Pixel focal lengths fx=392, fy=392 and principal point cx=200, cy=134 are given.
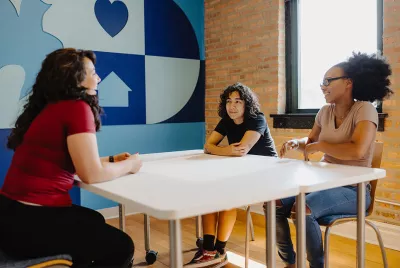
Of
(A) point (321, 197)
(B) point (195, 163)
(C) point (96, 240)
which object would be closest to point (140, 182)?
(C) point (96, 240)

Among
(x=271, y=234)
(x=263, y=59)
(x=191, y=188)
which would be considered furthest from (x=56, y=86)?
(x=263, y=59)

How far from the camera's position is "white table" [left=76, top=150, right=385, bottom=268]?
1179 millimetres

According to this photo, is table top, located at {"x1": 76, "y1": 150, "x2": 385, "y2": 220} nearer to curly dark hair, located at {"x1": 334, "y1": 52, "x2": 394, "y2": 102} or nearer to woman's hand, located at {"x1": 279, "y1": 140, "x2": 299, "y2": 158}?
woman's hand, located at {"x1": 279, "y1": 140, "x2": 299, "y2": 158}

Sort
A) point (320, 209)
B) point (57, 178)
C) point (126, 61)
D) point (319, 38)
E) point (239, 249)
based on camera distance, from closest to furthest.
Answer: point (57, 178), point (320, 209), point (239, 249), point (319, 38), point (126, 61)

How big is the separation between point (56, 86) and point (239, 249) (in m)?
1.92

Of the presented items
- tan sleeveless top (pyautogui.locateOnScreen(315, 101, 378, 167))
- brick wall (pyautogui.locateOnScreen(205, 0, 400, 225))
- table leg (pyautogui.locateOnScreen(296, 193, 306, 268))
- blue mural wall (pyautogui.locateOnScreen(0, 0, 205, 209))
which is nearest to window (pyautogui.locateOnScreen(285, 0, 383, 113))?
brick wall (pyautogui.locateOnScreen(205, 0, 400, 225))

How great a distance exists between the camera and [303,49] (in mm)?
3631

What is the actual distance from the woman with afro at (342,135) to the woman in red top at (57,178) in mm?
969

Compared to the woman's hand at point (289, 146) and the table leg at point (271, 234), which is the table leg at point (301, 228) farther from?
the woman's hand at point (289, 146)

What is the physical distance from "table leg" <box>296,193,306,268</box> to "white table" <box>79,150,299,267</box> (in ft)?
0.25

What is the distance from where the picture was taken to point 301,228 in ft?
4.89

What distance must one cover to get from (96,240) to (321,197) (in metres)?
1.11

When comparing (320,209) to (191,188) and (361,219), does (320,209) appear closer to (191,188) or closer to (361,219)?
(361,219)

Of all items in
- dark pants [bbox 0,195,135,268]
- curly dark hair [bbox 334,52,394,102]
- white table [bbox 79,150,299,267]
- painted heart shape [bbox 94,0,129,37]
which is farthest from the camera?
painted heart shape [bbox 94,0,129,37]
